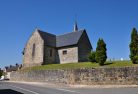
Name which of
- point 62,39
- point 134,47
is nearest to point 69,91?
point 134,47

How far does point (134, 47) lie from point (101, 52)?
5098 millimetres

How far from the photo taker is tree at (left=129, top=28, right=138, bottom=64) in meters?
28.9

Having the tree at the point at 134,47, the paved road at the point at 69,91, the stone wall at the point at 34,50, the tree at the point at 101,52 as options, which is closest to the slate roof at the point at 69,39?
the stone wall at the point at 34,50

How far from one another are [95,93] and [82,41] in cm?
3026

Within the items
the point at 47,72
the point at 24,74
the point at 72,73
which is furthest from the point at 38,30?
the point at 72,73

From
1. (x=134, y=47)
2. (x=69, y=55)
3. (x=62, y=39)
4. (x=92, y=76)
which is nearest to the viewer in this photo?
(x=92, y=76)

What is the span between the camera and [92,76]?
27.6 m

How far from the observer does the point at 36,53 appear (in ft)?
161

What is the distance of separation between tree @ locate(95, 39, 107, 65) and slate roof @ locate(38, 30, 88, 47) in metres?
12.4

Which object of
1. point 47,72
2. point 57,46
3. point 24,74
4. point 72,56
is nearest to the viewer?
point 47,72

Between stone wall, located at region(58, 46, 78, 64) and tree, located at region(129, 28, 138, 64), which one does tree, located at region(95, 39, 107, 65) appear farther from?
stone wall, located at region(58, 46, 78, 64)

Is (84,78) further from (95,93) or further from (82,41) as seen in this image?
(82,41)

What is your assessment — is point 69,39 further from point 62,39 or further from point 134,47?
point 134,47

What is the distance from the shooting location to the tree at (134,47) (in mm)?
28859
